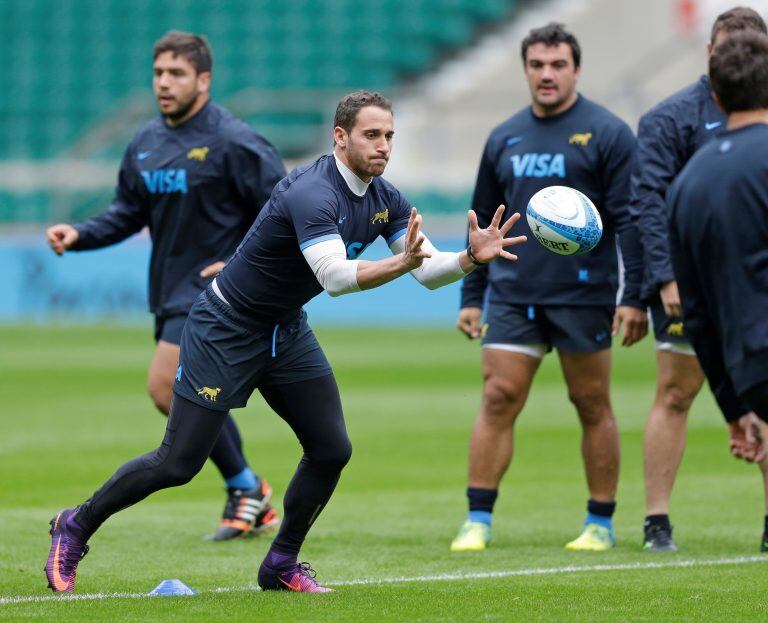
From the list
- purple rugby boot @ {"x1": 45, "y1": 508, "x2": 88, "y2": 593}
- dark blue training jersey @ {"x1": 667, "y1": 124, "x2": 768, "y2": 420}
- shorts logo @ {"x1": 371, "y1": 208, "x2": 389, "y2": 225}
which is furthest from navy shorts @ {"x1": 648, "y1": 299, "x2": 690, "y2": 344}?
purple rugby boot @ {"x1": 45, "y1": 508, "x2": 88, "y2": 593}

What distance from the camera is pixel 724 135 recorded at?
4.75 metres

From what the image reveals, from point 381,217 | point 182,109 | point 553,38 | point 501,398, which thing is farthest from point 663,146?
point 182,109

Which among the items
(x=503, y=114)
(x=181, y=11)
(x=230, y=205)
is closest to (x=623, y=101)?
(x=503, y=114)

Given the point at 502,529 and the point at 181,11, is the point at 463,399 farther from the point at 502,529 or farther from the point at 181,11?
the point at 181,11

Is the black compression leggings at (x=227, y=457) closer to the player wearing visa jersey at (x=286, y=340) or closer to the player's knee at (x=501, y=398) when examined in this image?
the player's knee at (x=501, y=398)

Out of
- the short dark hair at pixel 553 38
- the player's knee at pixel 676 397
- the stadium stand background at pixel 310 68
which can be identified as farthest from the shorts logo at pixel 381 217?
the stadium stand background at pixel 310 68

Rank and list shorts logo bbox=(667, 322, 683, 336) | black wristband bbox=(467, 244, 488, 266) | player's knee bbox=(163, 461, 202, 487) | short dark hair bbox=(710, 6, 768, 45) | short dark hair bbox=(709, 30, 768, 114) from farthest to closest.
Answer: shorts logo bbox=(667, 322, 683, 336) < short dark hair bbox=(710, 6, 768, 45) < player's knee bbox=(163, 461, 202, 487) < black wristband bbox=(467, 244, 488, 266) < short dark hair bbox=(709, 30, 768, 114)

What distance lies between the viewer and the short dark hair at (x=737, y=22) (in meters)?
6.50

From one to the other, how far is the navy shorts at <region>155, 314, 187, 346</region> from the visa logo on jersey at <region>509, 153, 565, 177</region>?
199 cm

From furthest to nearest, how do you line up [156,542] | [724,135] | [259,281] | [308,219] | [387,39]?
[387,39], [156,542], [259,281], [308,219], [724,135]

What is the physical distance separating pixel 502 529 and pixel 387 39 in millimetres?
21596

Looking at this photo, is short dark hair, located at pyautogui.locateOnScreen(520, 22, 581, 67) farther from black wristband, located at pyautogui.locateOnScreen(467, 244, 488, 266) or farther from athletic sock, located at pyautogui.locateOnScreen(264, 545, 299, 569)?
athletic sock, located at pyautogui.locateOnScreen(264, 545, 299, 569)

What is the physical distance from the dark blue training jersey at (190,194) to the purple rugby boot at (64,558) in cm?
208

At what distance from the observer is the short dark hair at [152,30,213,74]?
7.82 m
